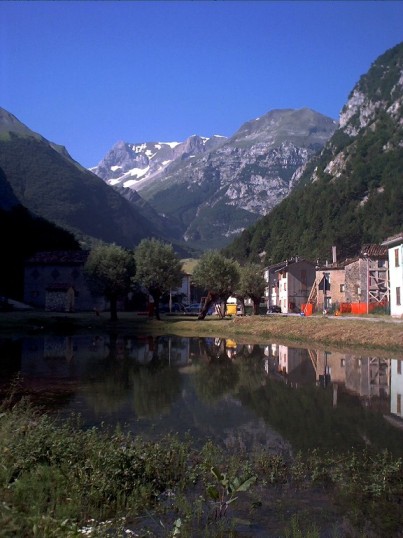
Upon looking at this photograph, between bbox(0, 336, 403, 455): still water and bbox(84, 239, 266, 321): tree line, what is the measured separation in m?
27.0

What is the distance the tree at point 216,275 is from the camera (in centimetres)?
6775

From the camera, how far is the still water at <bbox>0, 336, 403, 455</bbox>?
15664 millimetres

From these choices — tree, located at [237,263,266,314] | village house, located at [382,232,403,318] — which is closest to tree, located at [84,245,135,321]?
tree, located at [237,263,266,314]

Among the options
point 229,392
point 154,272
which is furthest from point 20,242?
point 229,392

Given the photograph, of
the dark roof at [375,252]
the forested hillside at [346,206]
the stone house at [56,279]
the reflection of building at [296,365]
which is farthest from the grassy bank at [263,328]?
the forested hillside at [346,206]

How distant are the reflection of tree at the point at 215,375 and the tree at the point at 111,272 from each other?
1188 inches

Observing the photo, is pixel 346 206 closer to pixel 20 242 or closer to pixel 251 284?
pixel 251 284

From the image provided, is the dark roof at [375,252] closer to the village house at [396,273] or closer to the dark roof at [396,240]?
the village house at [396,273]

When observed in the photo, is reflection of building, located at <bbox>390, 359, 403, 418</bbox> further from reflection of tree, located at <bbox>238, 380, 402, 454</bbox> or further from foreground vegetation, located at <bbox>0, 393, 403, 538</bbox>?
foreground vegetation, located at <bbox>0, 393, 403, 538</bbox>

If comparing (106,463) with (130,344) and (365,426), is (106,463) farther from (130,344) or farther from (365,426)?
(130,344)

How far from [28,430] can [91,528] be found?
4.20 m

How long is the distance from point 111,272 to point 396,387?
165ft

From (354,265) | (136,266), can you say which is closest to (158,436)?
(136,266)

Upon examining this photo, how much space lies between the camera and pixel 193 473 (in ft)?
36.1
